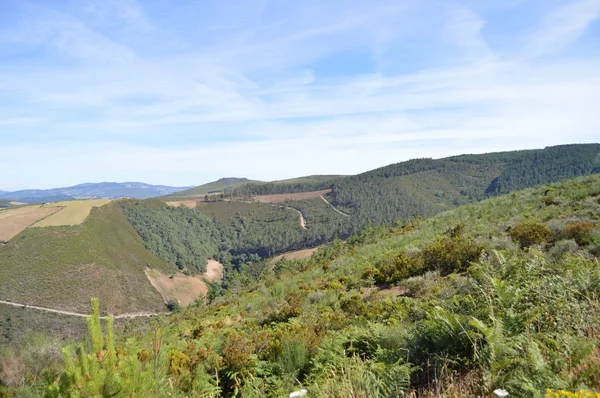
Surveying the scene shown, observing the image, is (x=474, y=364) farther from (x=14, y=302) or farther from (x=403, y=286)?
(x=14, y=302)

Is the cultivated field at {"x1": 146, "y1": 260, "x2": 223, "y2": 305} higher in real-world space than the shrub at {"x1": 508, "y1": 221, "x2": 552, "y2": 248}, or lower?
lower

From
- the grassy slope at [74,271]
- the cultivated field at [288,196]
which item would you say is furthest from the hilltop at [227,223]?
the cultivated field at [288,196]

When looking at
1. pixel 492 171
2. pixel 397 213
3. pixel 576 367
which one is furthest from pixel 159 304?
pixel 492 171

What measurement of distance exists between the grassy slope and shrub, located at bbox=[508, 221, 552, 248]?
7162cm

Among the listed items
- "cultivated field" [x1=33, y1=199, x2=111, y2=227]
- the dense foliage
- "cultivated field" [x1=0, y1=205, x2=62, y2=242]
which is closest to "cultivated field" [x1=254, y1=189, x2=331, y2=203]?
the dense foliage

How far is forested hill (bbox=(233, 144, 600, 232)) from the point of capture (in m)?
116

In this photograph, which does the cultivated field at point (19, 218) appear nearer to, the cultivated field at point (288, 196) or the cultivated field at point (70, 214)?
the cultivated field at point (70, 214)

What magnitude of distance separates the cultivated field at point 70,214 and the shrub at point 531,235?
9743cm

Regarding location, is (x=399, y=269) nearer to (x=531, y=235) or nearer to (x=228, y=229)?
(x=531, y=235)

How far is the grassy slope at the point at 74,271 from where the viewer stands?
205 ft

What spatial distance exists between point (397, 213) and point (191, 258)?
69.6 metres

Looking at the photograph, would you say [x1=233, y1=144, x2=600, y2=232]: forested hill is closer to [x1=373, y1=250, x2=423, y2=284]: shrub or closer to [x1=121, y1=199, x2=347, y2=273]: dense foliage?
[x1=121, y1=199, x2=347, y2=273]: dense foliage

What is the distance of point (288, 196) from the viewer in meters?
158

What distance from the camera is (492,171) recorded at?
159m
